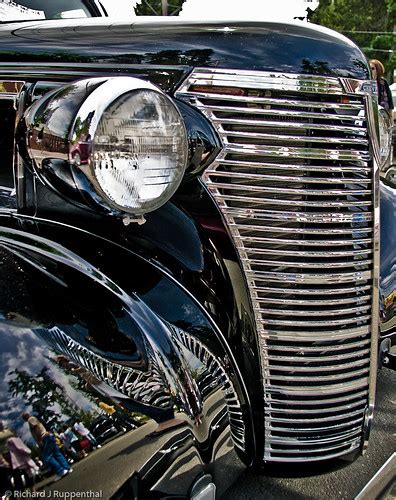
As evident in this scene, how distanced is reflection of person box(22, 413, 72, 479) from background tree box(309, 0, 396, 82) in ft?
93.2

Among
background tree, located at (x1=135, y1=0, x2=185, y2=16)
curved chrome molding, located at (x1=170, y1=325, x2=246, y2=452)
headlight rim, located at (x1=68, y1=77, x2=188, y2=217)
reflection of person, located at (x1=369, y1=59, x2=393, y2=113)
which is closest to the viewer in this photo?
headlight rim, located at (x1=68, y1=77, x2=188, y2=217)

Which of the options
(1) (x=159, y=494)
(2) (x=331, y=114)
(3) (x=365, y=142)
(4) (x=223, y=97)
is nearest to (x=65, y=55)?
(4) (x=223, y=97)

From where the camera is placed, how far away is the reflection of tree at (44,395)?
1.04m

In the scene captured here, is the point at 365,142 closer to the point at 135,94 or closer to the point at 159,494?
the point at 135,94

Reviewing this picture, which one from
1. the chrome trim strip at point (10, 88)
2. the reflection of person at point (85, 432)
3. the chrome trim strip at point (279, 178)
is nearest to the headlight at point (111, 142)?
the chrome trim strip at point (279, 178)

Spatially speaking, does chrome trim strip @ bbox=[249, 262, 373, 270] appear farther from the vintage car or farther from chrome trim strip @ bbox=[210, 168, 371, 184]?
chrome trim strip @ bbox=[210, 168, 371, 184]

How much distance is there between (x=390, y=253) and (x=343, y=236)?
2.27 ft

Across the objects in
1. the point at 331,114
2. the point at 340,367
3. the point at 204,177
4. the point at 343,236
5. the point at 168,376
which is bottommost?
the point at 340,367

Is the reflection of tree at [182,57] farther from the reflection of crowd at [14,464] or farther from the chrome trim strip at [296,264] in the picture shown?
the reflection of crowd at [14,464]

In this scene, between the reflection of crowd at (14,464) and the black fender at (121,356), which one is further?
the black fender at (121,356)

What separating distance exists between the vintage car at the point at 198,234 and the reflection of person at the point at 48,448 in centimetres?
14

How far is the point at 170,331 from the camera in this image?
1.43m

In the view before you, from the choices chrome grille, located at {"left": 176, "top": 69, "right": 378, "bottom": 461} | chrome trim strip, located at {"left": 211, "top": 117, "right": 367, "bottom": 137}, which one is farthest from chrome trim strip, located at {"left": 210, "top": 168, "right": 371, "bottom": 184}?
chrome trim strip, located at {"left": 211, "top": 117, "right": 367, "bottom": 137}

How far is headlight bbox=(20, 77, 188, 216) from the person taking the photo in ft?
4.21
